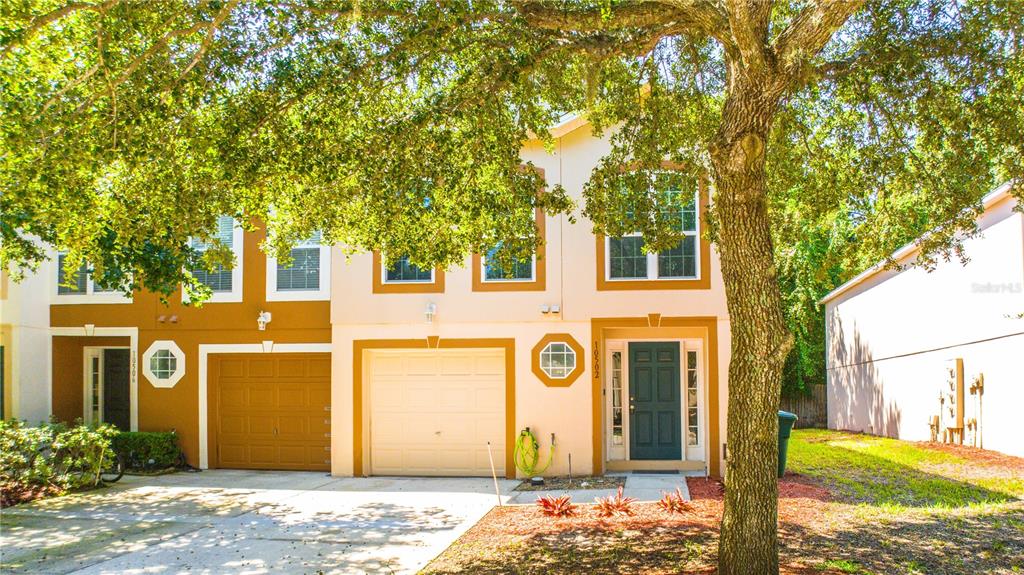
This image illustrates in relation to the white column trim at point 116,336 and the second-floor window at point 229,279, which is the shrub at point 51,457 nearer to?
the white column trim at point 116,336

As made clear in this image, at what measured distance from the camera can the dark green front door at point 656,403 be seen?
13414 mm

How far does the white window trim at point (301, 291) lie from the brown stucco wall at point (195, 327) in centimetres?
9

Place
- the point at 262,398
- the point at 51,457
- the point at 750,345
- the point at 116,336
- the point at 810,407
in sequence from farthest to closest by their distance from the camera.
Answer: the point at 810,407 → the point at 116,336 → the point at 262,398 → the point at 51,457 → the point at 750,345

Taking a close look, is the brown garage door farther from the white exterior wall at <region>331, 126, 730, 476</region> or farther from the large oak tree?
the large oak tree

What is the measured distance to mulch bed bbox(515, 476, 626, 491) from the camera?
12023mm

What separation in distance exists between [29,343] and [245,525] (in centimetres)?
781

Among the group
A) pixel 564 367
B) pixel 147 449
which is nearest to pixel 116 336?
pixel 147 449

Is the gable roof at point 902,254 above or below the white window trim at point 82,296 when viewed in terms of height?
above

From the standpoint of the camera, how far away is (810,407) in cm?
2673

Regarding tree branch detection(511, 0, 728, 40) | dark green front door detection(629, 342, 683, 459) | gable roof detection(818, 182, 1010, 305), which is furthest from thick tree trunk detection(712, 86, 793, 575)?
dark green front door detection(629, 342, 683, 459)

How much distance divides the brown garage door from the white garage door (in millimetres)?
1135

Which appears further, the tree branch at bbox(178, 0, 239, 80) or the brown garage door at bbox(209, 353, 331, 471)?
the brown garage door at bbox(209, 353, 331, 471)

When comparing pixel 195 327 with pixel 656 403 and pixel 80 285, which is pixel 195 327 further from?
pixel 656 403

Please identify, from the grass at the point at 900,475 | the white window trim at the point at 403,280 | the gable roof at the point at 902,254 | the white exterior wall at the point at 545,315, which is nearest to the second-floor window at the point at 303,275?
the white exterior wall at the point at 545,315
